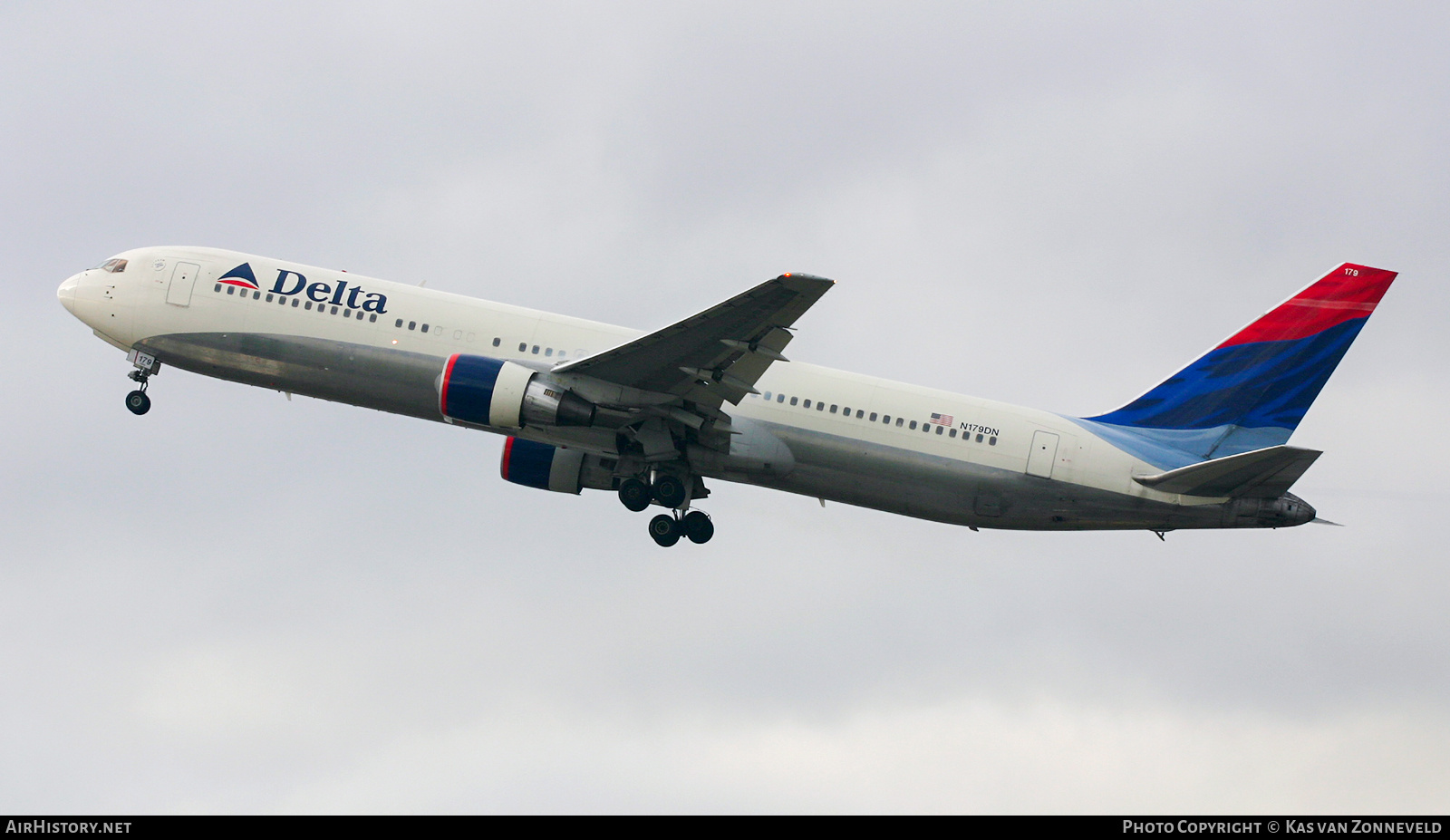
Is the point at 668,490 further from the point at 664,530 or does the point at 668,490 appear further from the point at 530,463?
the point at 530,463

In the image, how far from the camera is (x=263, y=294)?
3975 cm

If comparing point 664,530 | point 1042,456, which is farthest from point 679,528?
point 1042,456

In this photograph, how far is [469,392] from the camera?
1423 inches

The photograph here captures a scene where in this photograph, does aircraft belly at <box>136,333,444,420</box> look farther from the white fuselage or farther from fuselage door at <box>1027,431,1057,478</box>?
fuselage door at <box>1027,431,1057,478</box>

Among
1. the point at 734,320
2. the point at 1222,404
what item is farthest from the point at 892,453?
the point at 1222,404

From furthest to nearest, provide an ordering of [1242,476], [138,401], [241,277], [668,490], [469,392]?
[138,401]
[241,277]
[668,490]
[469,392]
[1242,476]

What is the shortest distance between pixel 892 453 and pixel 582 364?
8246mm

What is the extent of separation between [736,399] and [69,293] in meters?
19.7

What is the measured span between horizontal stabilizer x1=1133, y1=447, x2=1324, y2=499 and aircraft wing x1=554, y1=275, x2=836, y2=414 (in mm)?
10418

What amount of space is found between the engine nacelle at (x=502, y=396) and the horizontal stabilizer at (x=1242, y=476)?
48.2 feet

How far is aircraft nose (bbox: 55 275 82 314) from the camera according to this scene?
41.6m
